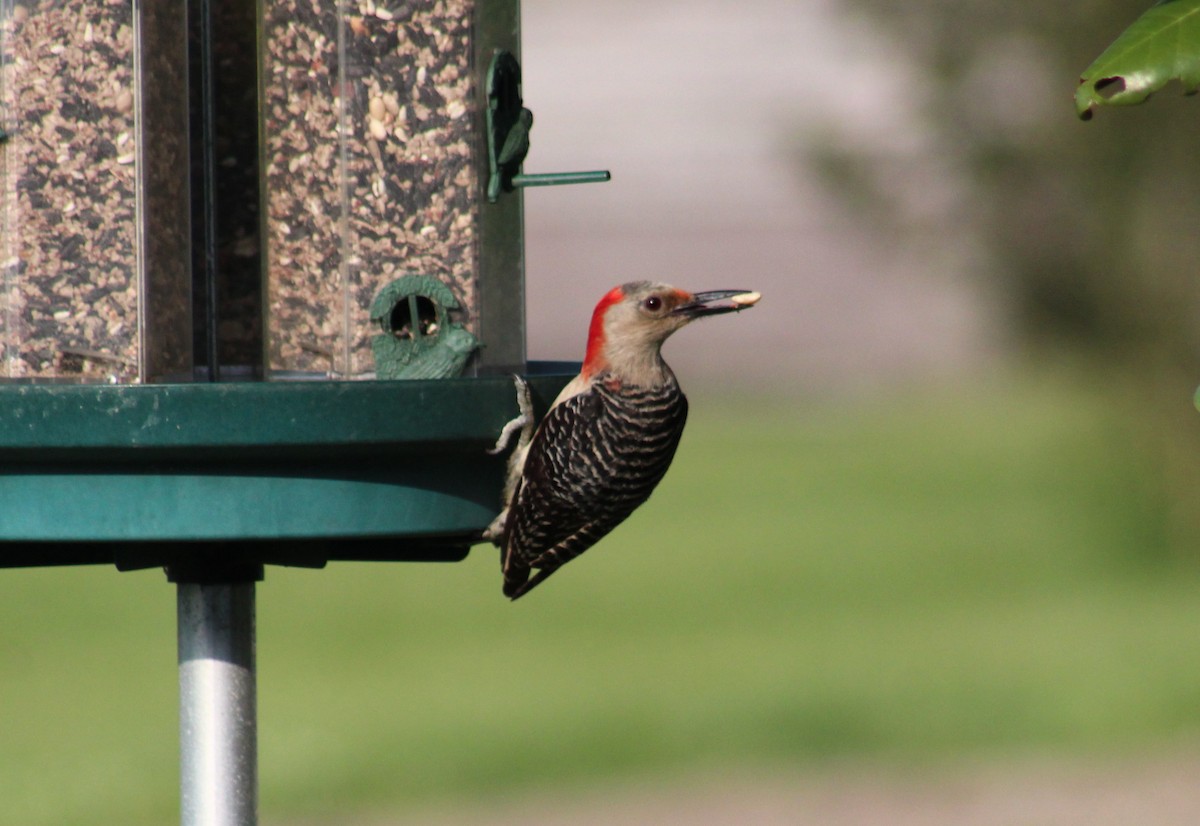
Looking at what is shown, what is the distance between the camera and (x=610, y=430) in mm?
4078

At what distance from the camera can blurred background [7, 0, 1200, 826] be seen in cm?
1021

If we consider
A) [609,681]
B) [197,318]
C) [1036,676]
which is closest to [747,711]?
[609,681]

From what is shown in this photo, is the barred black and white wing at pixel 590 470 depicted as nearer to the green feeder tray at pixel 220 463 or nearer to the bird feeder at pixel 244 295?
the bird feeder at pixel 244 295

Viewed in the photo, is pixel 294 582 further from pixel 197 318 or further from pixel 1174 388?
pixel 197 318

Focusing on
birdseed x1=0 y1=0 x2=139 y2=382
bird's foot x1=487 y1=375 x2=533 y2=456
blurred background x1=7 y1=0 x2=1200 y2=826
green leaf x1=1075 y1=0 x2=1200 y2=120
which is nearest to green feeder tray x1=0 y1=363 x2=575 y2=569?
bird's foot x1=487 y1=375 x2=533 y2=456

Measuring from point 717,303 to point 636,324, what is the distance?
22 centimetres

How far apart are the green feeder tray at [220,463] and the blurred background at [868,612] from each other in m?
6.80

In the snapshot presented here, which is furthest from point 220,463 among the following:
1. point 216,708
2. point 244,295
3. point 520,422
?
point 244,295

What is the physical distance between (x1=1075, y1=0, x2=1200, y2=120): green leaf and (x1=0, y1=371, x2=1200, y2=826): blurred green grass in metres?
8.30

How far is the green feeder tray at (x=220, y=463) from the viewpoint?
2.84m

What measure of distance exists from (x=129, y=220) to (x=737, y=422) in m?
21.8

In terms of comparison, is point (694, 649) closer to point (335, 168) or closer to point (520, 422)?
point (335, 168)

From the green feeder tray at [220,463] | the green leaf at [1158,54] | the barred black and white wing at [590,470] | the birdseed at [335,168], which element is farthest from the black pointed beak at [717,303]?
the green leaf at [1158,54]

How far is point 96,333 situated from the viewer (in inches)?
133
